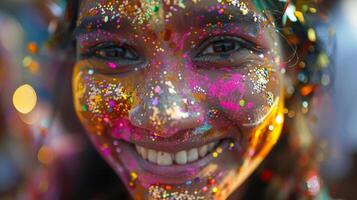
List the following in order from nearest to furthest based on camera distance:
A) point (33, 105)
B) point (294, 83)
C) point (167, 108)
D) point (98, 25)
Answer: point (167, 108), point (98, 25), point (294, 83), point (33, 105)

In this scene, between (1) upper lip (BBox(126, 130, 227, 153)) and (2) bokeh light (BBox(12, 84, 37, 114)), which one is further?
(2) bokeh light (BBox(12, 84, 37, 114))

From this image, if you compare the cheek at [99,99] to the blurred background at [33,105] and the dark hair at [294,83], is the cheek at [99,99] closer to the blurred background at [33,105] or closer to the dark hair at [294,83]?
the dark hair at [294,83]

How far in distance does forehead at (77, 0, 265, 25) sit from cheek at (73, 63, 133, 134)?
0.15m

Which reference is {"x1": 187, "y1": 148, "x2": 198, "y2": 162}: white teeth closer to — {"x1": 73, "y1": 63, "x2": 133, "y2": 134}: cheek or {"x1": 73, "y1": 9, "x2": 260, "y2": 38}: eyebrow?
{"x1": 73, "y1": 63, "x2": 133, "y2": 134}: cheek

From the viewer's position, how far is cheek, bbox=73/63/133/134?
116cm

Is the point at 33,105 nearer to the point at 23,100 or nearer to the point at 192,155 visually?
the point at 23,100

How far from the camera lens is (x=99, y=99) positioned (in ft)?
3.95

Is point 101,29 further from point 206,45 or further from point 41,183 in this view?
point 41,183

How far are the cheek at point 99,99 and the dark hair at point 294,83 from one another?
5.9 inches

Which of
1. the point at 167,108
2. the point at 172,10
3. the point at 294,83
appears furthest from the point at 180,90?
the point at 294,83

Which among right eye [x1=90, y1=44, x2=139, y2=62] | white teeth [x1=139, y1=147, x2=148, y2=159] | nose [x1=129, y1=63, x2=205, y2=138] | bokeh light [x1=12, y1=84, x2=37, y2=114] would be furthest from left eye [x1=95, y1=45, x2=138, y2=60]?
bokeh light [x1=12, y1=84, x2=37, y2=114]

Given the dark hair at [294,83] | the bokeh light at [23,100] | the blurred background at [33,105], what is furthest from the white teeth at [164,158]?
the bokeh light at [23,100]

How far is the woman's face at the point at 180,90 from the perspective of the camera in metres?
1.08

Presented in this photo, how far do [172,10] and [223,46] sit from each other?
0.43 feet
